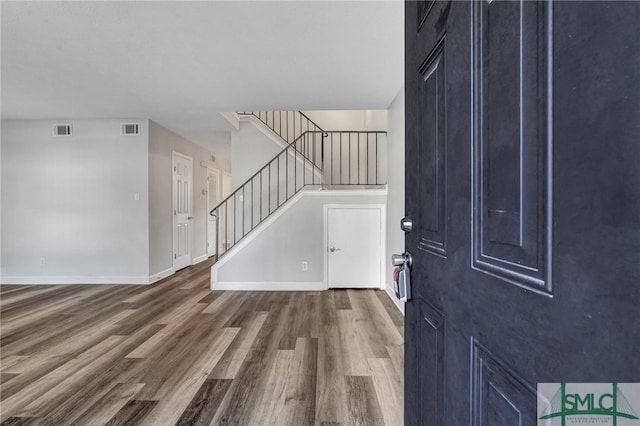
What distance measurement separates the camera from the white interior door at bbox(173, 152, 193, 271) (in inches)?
227

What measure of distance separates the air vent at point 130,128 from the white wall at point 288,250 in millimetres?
2525

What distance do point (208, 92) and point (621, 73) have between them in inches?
156

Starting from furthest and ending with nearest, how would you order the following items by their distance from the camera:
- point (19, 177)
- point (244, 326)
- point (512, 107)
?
1. point (19, 177)
2. point (244, 326)
3. point (512, 107)

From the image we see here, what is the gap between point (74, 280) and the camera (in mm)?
4914

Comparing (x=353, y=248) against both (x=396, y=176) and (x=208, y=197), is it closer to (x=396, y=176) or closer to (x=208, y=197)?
(x=396, y=176)

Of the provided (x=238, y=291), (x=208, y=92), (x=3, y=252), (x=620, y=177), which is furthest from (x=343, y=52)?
(x=3, y=252)

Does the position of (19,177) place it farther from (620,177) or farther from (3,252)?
(620,177)

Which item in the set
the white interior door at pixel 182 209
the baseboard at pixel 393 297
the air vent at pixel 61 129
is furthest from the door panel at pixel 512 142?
the air vent at pixel 61 129

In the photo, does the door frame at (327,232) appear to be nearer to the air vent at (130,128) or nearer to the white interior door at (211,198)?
the air vent at (130,128)

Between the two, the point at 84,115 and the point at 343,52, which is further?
the point at 84,115

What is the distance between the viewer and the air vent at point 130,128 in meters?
4.86

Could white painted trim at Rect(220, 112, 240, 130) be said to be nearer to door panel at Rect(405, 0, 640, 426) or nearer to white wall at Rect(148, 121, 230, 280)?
white wall at Rect(148, 121, 230, 280)

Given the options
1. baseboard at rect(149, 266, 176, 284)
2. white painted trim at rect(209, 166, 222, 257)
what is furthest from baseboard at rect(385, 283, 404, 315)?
white painted trim at rect(209, 166, 222, 257)

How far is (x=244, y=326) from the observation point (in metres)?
3.15
